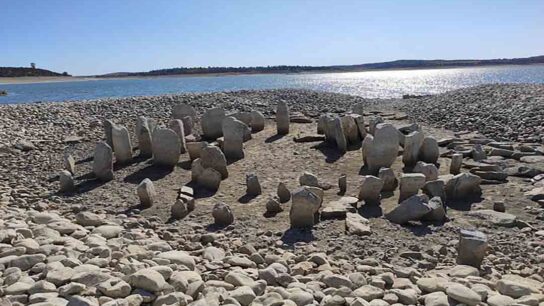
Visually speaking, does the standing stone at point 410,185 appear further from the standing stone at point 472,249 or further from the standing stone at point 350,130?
the standing stone at point 350,130

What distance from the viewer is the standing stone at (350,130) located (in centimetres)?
1177

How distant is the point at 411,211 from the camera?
21.9 ft

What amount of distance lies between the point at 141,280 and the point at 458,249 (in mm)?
3503

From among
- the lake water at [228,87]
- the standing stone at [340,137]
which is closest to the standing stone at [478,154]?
the standing stone at [340,137]

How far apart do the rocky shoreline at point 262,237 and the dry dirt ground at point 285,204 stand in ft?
0.09

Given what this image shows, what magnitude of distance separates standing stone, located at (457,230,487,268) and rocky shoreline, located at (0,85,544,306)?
0.18 ft

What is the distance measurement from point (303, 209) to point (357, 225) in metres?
0.76

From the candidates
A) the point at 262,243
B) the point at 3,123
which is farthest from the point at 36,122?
the point at 262,243

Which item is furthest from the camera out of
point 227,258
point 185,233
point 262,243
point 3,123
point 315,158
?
point 3,123

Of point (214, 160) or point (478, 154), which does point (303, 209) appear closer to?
point (214, 160)

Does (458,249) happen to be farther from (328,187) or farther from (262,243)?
(328,187)

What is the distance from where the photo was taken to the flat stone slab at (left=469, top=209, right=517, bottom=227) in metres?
6.56

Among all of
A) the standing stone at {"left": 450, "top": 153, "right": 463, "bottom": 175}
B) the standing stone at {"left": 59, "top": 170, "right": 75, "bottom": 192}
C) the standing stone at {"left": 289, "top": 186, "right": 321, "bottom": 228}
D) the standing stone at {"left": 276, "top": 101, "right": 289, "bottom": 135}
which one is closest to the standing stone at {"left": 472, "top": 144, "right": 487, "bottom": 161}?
the standing stone at {"left": 450, "top": 153, "right": 463, "bottom": 175}

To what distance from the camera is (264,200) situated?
313 inches
